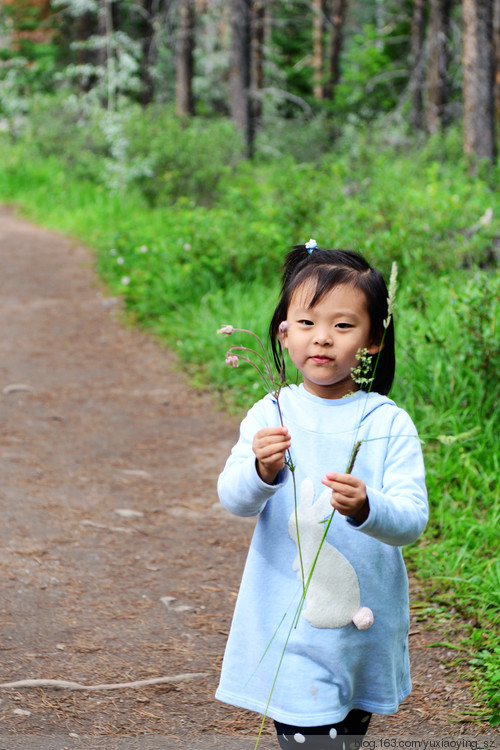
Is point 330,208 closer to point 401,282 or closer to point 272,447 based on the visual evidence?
point 401,282

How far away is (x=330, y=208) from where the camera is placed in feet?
27.0

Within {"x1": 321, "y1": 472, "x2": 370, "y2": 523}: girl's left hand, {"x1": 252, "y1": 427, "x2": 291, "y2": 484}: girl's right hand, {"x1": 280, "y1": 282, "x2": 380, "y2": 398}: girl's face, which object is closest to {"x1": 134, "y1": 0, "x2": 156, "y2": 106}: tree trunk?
{"x1": 280, "y1": 282, "x2": 380, "y2": 398}: girl's face

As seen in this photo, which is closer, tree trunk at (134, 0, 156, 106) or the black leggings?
the black leggings

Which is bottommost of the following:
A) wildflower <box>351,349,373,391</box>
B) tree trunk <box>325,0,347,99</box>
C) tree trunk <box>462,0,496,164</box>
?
wildflower <box>351,349,373,391</box>

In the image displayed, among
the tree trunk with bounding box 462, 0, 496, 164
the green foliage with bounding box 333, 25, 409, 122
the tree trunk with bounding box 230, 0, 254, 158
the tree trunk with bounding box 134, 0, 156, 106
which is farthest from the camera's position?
the green foliage with bounding box 333, 25, 409, 122

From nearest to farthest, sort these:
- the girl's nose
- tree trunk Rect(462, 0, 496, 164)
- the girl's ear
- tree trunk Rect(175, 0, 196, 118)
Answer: the girl's nose → the girl's ear → tree trunk Rect(462, 0, 496, 164) → tree trunk Rect(175, 0, 196, 118)

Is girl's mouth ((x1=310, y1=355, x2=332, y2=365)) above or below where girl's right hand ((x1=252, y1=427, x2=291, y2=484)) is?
above

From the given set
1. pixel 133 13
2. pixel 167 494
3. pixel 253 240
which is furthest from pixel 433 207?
pixel 133 13

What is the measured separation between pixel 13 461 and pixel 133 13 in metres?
23.8

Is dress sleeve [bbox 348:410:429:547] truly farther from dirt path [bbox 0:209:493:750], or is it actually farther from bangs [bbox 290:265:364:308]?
dirt path [bbox 0:209:493:750]

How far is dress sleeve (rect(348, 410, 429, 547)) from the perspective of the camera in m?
1.77

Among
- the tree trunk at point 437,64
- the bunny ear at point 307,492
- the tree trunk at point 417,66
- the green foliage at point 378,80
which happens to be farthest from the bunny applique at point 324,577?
the green foliage at point 378,80

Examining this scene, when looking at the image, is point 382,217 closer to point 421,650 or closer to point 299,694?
point 421,650

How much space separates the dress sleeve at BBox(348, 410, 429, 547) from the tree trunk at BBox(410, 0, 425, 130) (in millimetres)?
17346
